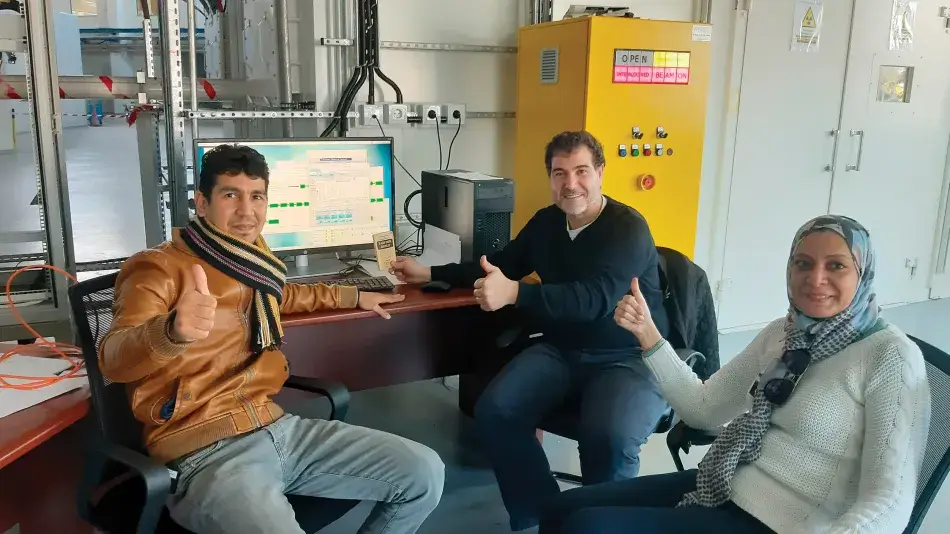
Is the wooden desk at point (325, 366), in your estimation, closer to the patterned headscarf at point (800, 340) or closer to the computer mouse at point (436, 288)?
the computer mouse at point (436, 288)

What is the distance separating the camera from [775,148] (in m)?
3.95

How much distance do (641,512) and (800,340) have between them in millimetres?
454

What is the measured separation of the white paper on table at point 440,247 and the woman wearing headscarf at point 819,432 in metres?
1.28

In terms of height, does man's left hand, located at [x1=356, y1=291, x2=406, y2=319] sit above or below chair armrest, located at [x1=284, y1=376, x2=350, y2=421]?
above

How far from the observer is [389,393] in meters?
3.24

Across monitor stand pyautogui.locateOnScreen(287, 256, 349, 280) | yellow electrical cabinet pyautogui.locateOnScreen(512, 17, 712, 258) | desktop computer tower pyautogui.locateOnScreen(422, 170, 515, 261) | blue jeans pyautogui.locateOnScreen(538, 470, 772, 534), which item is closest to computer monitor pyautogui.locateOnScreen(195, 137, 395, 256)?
monitor stand pyautogui.locateOnScreen(287, 256, 349, 280)

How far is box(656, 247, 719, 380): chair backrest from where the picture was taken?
2.14 metres

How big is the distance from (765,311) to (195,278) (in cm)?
355

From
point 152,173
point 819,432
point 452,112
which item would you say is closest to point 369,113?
point 452,112

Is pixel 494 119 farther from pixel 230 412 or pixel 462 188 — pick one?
pixel 230 412

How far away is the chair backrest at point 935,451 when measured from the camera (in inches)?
47.4

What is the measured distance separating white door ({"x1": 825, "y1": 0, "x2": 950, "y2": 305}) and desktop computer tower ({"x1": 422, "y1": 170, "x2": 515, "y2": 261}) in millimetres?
2592

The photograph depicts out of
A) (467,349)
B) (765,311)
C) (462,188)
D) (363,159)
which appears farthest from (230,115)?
(765,311)

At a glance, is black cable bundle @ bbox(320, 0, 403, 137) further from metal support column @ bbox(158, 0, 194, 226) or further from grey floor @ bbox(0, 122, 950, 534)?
grey floor @ bbox(0, 122, 950, 534)
